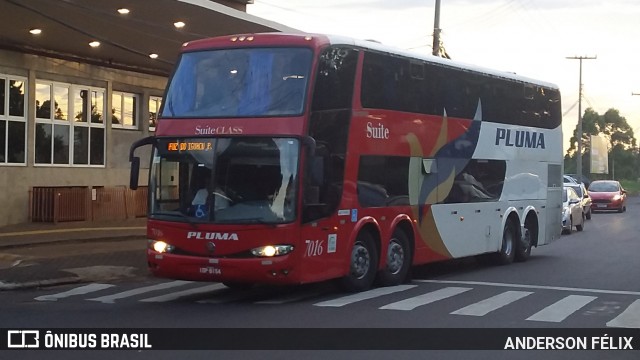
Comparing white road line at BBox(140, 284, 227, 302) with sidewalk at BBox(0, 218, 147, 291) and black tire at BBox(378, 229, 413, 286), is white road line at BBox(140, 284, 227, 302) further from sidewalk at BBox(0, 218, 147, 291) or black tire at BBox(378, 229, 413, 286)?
black tire at BBox(378, 229, 413, 286)

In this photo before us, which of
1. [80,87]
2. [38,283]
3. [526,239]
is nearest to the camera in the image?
[38,283]

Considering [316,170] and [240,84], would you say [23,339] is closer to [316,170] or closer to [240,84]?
[316,170]

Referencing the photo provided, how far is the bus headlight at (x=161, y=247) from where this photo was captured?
13.1 m

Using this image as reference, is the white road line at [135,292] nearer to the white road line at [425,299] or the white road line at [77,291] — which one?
the white road line at [77,291]

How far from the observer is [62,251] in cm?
1975

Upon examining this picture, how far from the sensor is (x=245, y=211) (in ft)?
41.5

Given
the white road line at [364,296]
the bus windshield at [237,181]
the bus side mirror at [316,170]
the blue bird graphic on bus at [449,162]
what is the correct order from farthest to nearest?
the blue bird graphic on bus at [449,162], the white road line at [364,296], the bus side mirror at [316,170], the bus windshield at [237,181]

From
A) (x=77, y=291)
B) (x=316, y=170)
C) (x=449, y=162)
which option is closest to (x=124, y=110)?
(x=449, y=162)

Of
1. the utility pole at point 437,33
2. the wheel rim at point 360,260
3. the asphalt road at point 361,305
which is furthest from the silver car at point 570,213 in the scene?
the wheel rim at point 360,260

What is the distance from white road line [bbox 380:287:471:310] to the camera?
12.7 meters

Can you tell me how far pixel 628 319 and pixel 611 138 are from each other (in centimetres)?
10362

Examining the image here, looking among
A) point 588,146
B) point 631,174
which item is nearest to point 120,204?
point 588,146

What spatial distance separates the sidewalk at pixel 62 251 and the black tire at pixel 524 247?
8.44 metres

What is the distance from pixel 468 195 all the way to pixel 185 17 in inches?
337
